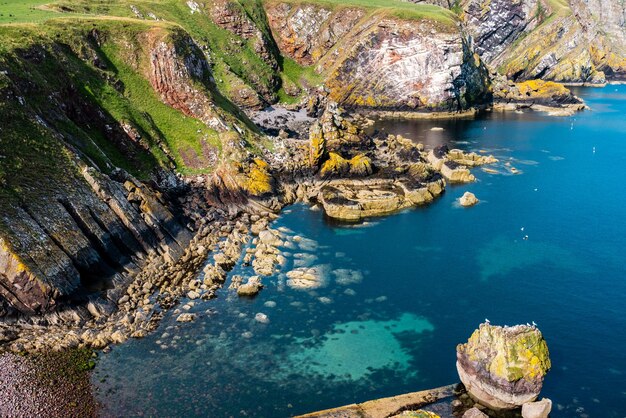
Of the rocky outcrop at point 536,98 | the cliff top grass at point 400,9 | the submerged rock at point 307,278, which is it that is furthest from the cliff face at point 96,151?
the rocky outcrop at point 536,98

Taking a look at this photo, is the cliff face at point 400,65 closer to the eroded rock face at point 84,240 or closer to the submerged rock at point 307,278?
the eroded rock face at point 84,240

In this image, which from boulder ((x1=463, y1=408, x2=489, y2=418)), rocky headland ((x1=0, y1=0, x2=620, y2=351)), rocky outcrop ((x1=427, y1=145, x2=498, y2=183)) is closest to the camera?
boulder ((x1=463, y1=408, x2=489, y2=418))

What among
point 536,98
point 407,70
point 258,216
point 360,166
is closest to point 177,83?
point 258,216

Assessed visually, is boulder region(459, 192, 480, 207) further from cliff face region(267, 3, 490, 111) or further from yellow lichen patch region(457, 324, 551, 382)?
cliff face region(267, 3, 490, 111)

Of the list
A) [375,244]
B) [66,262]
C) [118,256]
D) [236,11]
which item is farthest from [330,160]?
[236,11]

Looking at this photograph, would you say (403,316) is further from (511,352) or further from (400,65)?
(400,65)

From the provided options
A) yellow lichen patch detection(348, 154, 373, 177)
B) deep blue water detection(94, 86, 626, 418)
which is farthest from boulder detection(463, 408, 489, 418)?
yellow lichen patch detection(348, 154, 373, 177)
